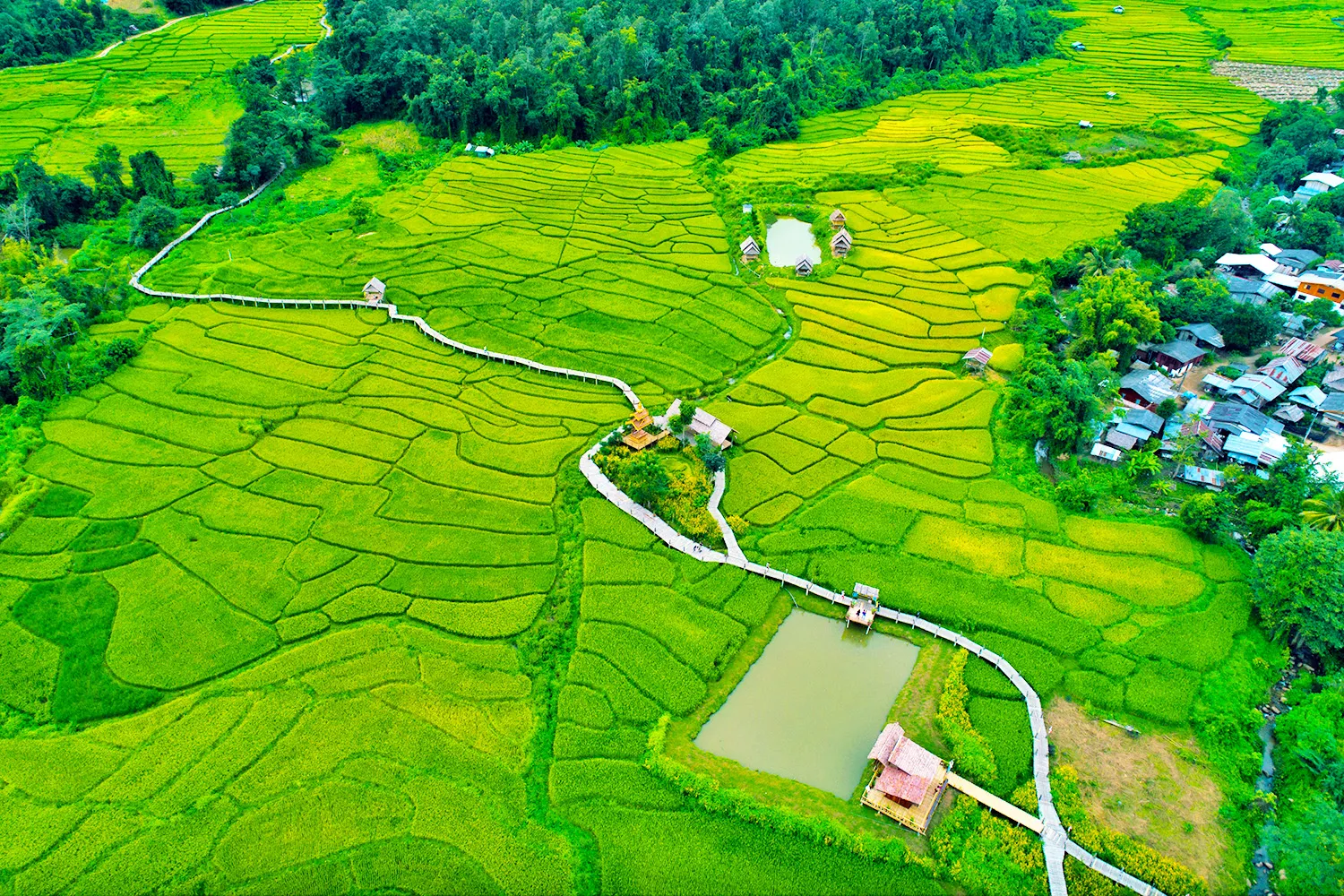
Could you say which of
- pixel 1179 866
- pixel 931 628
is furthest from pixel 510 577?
pixel 1179 866

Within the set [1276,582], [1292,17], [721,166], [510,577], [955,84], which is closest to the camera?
[1276,582]

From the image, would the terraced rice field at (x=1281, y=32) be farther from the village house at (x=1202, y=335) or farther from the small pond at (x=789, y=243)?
the small pond at (x=789, y=243)

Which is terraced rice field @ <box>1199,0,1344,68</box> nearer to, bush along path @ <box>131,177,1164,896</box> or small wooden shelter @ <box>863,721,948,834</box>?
bush along path @ <box>131,177,1164,896</box>

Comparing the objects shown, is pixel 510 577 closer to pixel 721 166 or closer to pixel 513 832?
pixel 513 832

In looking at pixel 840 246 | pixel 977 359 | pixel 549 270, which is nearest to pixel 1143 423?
pixel 977 359

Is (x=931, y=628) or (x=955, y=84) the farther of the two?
(x=955, y=84)

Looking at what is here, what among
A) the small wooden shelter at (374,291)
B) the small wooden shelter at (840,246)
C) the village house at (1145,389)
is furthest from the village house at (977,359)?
the small wooden shelter at (374,291)

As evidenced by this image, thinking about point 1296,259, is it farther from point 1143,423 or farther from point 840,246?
point 840,246
